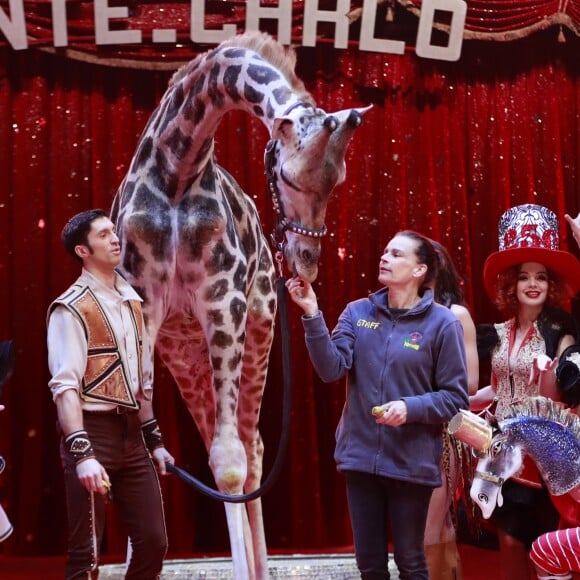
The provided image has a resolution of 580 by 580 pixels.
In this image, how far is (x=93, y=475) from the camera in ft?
7.71

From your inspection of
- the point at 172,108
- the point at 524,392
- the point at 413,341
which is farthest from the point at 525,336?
the point at 172,108

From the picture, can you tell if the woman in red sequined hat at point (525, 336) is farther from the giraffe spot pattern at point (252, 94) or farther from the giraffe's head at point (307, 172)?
the giraffe spot pattern at point (252, 94)

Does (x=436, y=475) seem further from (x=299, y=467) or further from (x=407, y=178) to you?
(x=407, y=178)

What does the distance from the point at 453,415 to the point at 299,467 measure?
2114mm

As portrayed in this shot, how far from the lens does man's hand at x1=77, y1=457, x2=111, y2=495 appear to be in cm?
235

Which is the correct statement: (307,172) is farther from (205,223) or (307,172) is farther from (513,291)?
(513,291)

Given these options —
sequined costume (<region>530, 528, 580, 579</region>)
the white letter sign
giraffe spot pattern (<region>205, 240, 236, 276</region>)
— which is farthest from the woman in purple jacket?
the white letter sign

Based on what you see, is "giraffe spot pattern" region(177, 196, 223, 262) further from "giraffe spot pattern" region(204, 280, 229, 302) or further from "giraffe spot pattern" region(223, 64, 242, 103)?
"giraffe spot pattern" region(223, 64, 242, 103)

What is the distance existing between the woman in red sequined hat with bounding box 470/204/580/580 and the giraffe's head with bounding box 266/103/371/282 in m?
0.93

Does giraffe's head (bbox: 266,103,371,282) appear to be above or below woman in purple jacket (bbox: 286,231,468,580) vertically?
above

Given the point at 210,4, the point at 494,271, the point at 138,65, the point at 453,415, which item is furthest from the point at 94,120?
the point at 453,415

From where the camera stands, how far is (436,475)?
8.36ft

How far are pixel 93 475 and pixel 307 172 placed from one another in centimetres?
99

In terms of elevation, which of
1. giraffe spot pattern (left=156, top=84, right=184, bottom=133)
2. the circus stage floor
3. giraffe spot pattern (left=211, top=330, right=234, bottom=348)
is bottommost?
the circus stage floor
